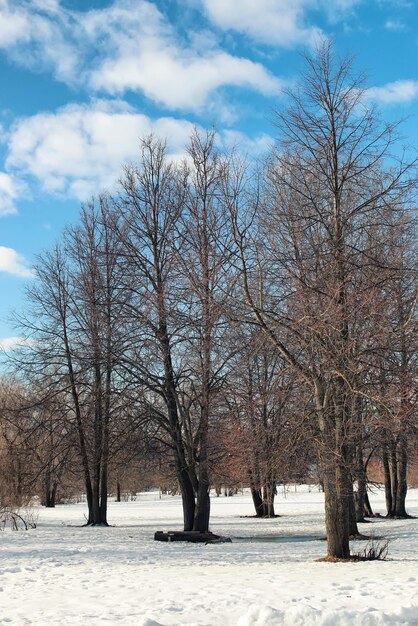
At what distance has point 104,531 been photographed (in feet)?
70.0

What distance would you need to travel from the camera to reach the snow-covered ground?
694 centimetres

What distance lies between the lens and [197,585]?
9.36 metres

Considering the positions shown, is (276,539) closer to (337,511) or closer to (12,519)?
(337,511)

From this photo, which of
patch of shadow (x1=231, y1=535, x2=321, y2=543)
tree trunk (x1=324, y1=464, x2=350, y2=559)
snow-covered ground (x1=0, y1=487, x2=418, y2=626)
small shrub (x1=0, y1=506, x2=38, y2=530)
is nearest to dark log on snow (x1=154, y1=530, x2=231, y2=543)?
patch of shadow (x1=231, y1=535, x2=321, y2=543)

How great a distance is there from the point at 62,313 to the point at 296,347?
14.0 metres

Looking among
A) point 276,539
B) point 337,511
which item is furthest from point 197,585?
point 276,539

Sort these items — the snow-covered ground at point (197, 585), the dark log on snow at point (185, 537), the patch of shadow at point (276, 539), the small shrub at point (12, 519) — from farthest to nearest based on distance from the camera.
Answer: the small shrub at point (12, 519)
the patch of shadow at point (276, 539)
the dark log on snow at point (185, 537)
the snow-covered ground at point (197, 585)

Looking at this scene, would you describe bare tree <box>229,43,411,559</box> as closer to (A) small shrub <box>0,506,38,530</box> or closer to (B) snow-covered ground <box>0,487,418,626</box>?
(B) snow-covered ground <box>0,487,418,626</box>

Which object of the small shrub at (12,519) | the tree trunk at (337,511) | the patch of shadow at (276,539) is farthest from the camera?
the small shrub at (12,519)

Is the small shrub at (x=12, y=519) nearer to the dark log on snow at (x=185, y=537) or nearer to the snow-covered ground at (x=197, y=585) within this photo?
the snow-covered ground at (x=197, y=585)

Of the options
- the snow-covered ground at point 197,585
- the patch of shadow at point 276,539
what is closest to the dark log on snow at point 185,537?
the patch of shadow at point 276,539

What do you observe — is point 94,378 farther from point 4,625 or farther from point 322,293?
point 4,625

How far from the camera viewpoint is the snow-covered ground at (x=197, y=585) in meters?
6.94

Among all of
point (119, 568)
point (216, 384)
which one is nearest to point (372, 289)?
point (119, 568)
